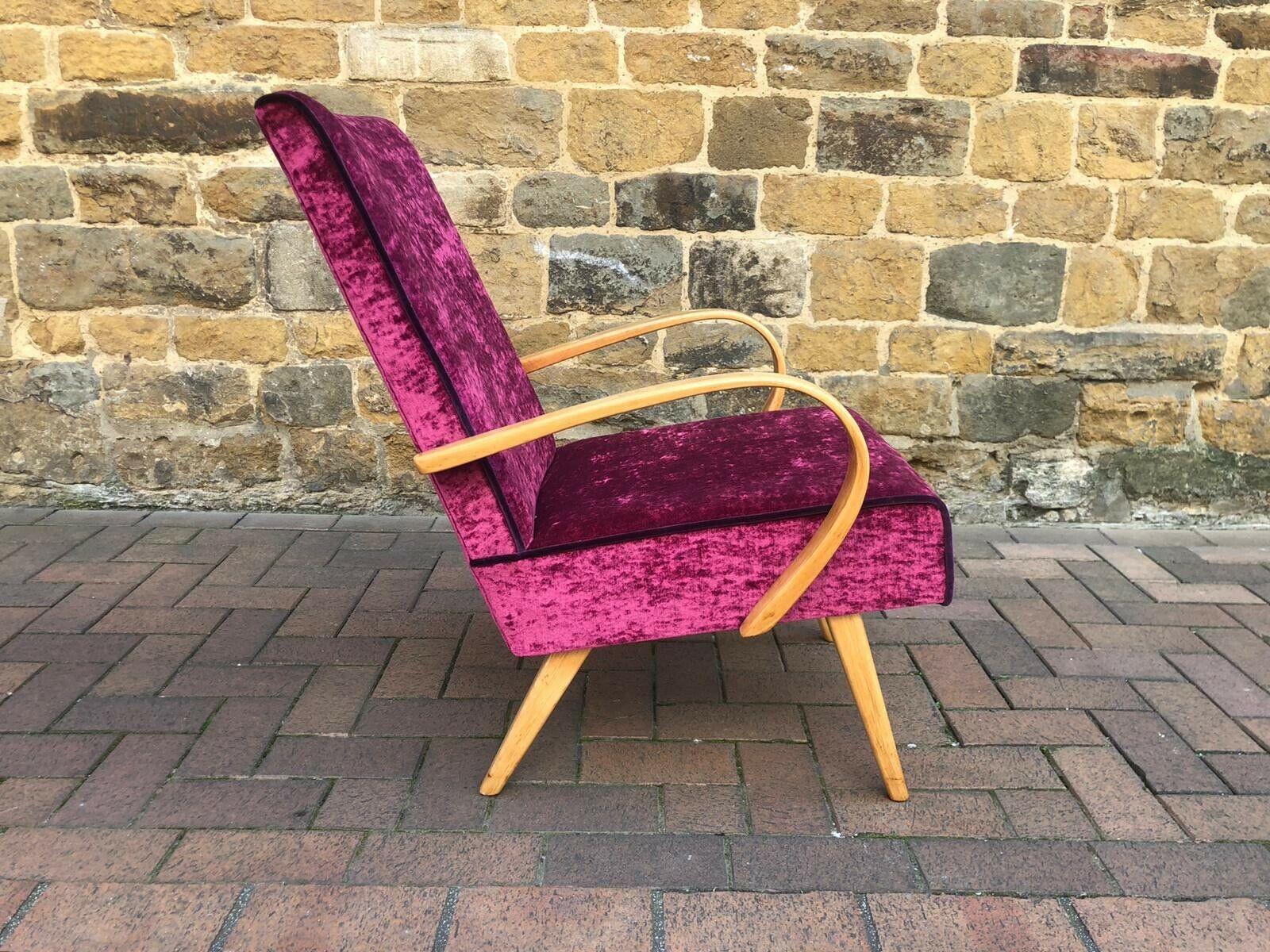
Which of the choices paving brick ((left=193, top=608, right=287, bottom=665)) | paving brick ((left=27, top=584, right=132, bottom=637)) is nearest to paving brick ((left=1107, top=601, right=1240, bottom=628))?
paving brick ((left=193, top=608, right=287, bottom=665))

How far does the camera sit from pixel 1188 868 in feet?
5.16

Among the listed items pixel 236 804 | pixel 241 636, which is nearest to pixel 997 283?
pixel 241 636

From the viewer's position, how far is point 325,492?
3.13m

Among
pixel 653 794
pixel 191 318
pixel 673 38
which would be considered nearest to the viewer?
pixel 653 794

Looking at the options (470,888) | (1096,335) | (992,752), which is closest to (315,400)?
(470,888)

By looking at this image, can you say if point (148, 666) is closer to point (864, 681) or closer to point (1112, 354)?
point (864, 681)

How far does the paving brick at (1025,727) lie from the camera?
193 centimetres

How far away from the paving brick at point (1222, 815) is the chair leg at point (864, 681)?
0.48 meters

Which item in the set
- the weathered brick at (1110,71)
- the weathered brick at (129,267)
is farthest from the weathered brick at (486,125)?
the weathered brick at (1110,71)

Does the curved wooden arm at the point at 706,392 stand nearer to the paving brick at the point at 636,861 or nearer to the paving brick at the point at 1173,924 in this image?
the paving brick at the point at 636,861

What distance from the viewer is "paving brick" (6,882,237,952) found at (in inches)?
55.1

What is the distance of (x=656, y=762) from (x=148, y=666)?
1.12 m

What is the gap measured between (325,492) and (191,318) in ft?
2.07

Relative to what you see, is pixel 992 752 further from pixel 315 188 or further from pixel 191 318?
pixel 191 318
